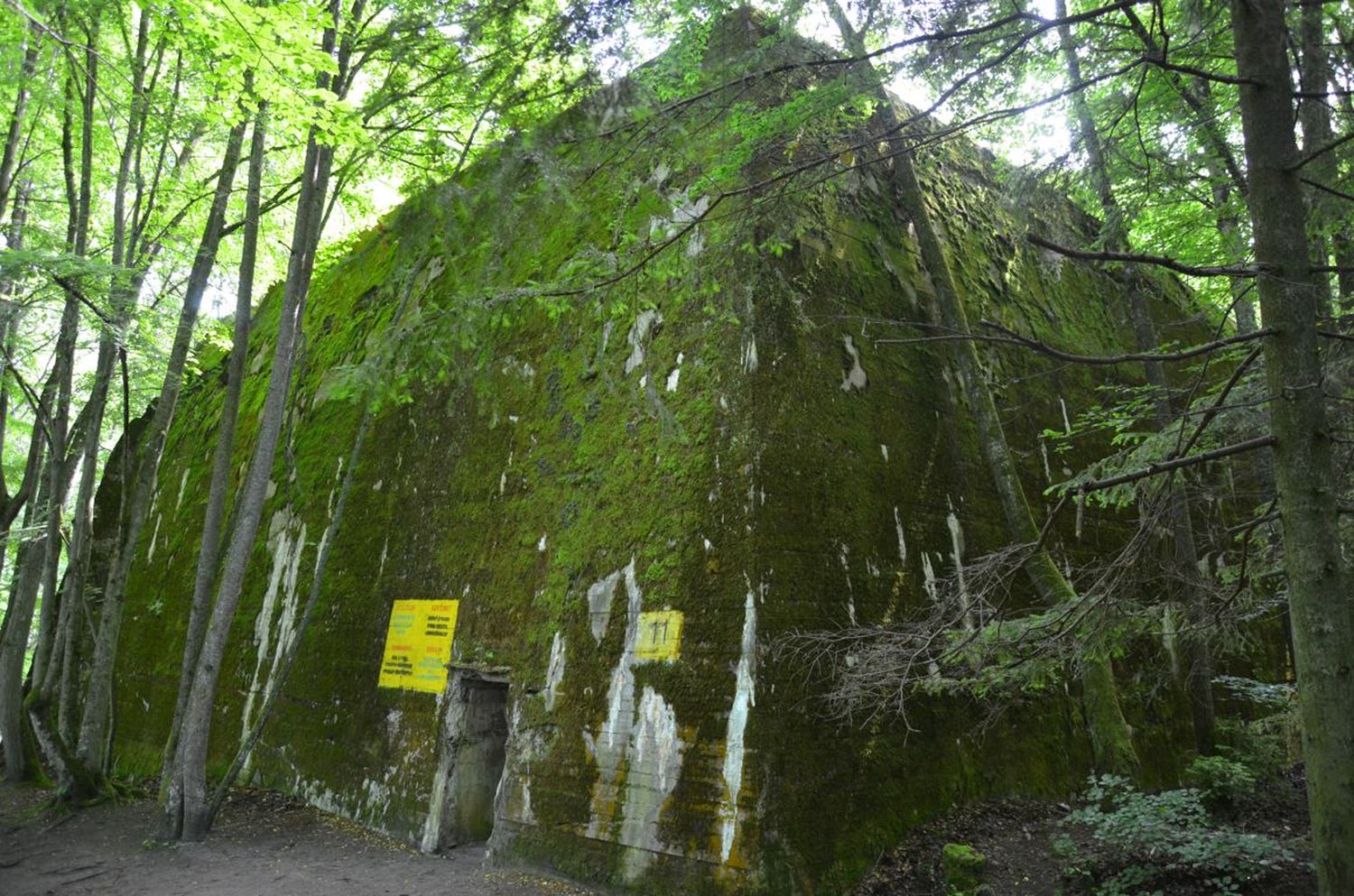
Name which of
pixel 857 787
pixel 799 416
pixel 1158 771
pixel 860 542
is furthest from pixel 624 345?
pixel 1158 771

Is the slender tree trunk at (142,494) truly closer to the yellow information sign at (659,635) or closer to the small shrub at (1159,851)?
the yellow information sign at (659,635)

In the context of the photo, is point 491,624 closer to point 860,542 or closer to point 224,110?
point 860,542

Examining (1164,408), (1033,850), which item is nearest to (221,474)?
(1033,850)

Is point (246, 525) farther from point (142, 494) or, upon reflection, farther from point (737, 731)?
point (737, 731)

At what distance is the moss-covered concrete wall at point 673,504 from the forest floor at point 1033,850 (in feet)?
0.57

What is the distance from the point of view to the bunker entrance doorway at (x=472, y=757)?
735 cm

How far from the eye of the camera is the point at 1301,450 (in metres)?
3.45

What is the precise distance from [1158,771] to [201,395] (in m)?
16.5

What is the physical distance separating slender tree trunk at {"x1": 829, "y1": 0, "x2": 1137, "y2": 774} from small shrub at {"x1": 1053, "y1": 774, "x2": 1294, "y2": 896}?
3.00ft

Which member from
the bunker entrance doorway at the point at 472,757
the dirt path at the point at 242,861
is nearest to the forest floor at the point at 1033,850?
the dirt path at the point at 242,861

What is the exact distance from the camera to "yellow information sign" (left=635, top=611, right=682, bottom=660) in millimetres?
6133

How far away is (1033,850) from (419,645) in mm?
5514

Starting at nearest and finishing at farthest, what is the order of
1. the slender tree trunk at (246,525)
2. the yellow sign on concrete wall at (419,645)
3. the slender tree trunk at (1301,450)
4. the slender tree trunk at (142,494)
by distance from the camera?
1. the slender tree trunk at (1301,450)
2. the slender tree trunk at (246,525)
3. the yellow sign on concrete wall at (419,645)
4. the slender tree trunk at (142,494)

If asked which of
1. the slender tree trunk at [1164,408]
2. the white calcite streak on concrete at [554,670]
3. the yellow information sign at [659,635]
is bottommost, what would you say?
the white calcite streak on concrete at [554,670]
